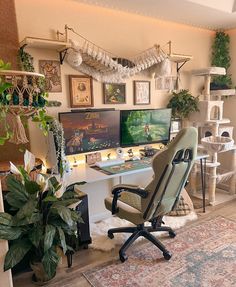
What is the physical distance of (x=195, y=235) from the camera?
2506mm

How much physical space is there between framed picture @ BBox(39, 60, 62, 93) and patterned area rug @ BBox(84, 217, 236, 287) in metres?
1.75

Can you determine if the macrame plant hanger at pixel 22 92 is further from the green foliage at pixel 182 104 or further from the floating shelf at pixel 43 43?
the green foliage at pixel 182 104

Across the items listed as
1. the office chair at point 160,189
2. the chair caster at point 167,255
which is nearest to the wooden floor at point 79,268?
the office chair at point 160,189

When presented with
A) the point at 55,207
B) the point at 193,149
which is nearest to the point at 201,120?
the point at 193,149

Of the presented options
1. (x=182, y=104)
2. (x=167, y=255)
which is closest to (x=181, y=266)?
(x=167, y=255)

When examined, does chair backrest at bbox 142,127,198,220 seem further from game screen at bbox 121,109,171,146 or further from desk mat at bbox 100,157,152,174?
game screen at bbox 121,109,171,146

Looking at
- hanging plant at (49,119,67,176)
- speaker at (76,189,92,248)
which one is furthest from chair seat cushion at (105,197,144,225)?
hanging plant at (49,119,67,176)

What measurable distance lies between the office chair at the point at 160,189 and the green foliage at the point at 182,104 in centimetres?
129

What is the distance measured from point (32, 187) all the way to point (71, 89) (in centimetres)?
126

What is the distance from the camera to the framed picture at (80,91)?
102 inches

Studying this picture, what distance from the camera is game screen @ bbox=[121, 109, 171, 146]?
290 cm

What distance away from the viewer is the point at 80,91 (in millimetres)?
2633

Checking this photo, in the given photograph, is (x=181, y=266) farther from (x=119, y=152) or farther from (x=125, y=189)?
(x=119, y=152)

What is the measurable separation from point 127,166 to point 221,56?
2317mm
